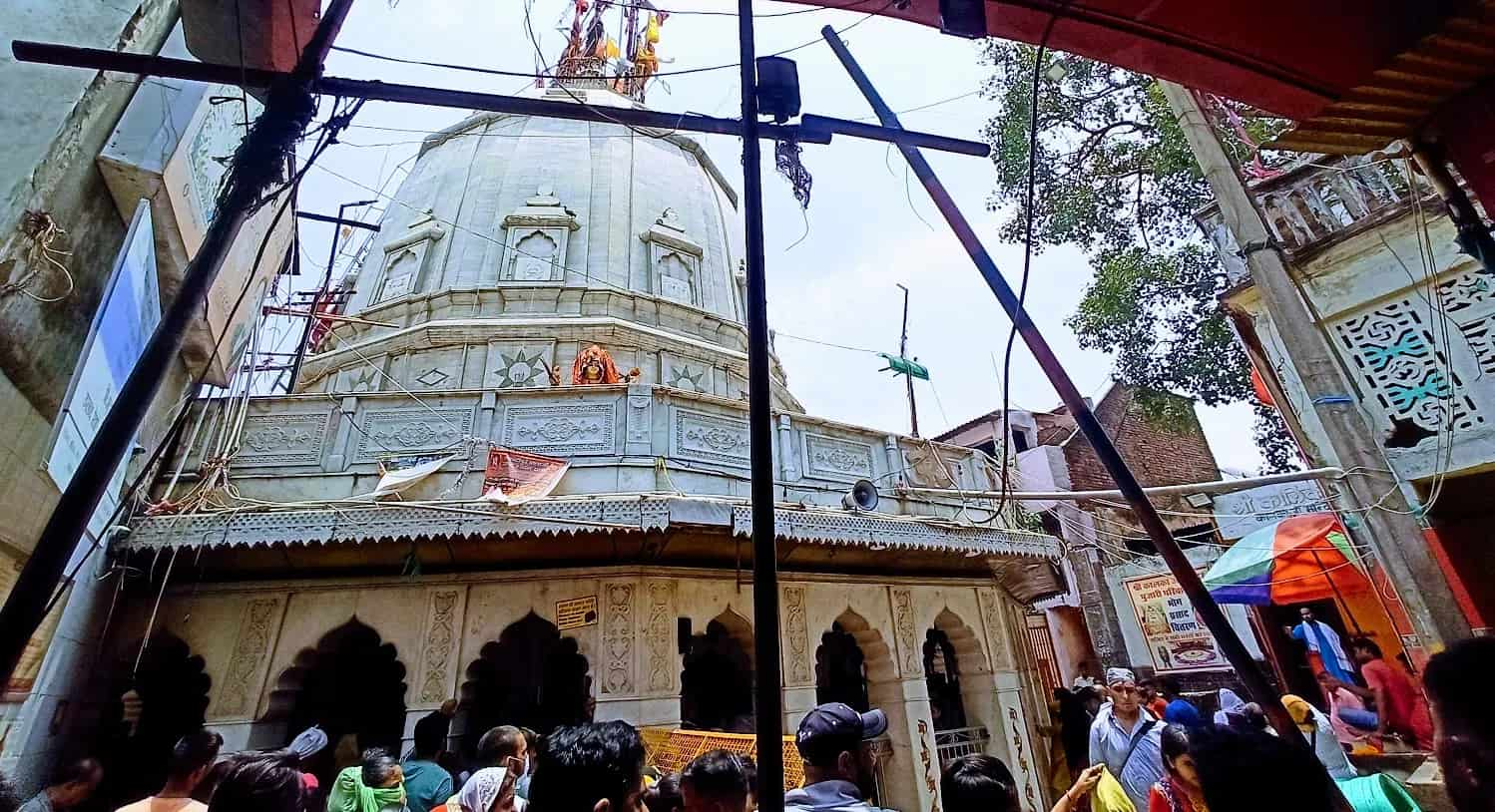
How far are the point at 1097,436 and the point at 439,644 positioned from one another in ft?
23.0

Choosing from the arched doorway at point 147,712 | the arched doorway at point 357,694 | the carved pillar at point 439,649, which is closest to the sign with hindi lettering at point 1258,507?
the carved pillar at point 439,649

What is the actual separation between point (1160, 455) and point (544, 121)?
2129cm

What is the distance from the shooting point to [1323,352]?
14.3ft

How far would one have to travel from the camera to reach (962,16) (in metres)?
3.39

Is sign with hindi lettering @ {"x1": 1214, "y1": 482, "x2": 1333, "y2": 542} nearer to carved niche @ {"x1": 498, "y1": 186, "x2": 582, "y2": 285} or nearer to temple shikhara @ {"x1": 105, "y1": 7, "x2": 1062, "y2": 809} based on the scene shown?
temple shikhara @ {"x1": 105, "y1": 7, "x2": 1062, "y2": 809}

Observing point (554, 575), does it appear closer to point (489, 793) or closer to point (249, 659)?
point (249, 659)

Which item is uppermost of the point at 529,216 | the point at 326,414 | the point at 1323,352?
the point at 529,216

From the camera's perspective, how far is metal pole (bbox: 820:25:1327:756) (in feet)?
9.25

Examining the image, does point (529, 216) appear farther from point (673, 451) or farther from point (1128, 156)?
point (1128, 156)

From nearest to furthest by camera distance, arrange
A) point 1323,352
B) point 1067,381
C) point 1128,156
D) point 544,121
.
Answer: point 1067,381 < point 1323,352 < point 1128,156 < point 544,121

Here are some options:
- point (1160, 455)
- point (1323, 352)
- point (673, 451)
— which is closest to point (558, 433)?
point (673, 451)

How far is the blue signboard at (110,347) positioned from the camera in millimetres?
3582

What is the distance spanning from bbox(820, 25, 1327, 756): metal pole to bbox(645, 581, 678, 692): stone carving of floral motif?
17.4 feet

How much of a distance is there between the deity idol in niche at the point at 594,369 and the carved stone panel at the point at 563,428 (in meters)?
2.83
